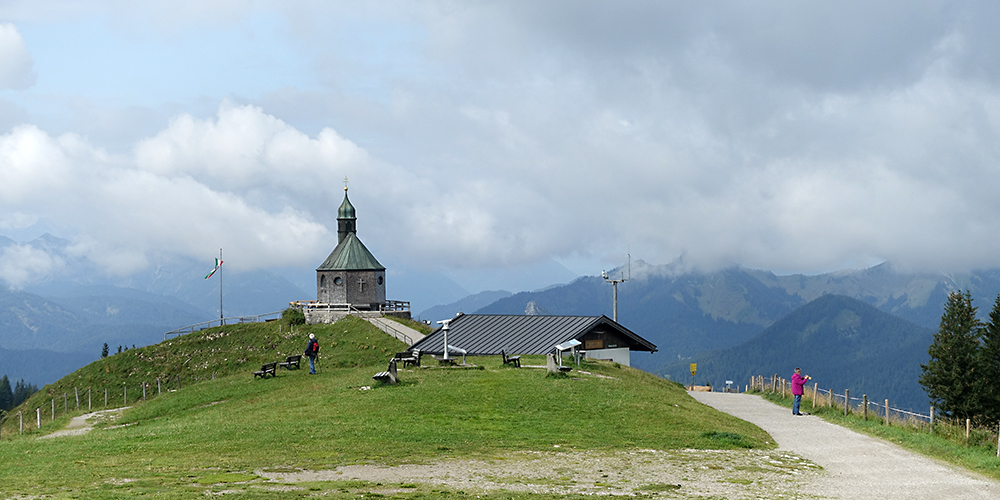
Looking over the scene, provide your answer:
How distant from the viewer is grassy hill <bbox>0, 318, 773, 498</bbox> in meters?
20.6

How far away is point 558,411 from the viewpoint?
32031mm

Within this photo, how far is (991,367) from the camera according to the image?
90188 millimetres

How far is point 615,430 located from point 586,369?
17.4m

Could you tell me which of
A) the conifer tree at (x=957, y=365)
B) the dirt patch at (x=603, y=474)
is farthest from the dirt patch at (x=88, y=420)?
the conifer tree at (x=957, y=365)

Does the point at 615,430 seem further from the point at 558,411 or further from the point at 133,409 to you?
the point at 133,409

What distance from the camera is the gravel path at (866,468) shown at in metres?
21.2

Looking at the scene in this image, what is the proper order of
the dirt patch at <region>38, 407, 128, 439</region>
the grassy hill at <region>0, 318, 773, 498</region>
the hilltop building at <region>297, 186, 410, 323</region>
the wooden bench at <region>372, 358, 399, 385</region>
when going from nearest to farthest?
the grassy hill at <region>0, 318, 773, 498</region> < the dirt patch at <region>38, 407, 128, 439</region> < the wooden bench at <region>372, 358, 399, 385</region> < the hilltop building at <region>297, 186, 410, 323</region>

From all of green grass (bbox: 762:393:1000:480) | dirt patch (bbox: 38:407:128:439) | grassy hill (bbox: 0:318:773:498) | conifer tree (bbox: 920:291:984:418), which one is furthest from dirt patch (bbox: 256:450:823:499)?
conifer tree (bbox: 920:291:984:418)

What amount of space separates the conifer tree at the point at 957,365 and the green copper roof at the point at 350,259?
6342 cm

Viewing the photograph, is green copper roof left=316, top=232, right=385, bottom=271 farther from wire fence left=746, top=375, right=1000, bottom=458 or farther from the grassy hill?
wire fence left=746, top=375, right=1000, bottom=458

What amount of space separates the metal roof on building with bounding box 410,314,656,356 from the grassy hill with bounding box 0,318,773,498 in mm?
7406

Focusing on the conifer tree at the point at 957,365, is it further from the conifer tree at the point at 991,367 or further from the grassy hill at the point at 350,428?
the grassy hill at the point at 350,428

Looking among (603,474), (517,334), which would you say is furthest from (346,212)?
(603,474)

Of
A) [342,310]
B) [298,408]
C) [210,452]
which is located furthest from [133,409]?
[342,310]
